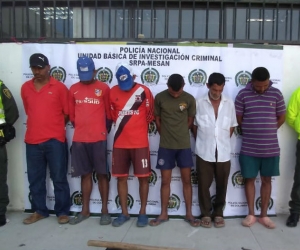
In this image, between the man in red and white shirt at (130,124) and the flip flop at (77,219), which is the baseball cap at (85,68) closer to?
the man in red and white shirt at (130,124)

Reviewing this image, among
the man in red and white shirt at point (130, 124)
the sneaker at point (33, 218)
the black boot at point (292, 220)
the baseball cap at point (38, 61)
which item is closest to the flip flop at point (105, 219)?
the man in red and white shirt at point (130, 124)

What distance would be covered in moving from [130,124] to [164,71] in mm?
864

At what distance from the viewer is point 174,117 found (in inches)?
169

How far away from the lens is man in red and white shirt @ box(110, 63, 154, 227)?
4.30 m

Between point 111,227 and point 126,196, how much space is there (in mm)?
416

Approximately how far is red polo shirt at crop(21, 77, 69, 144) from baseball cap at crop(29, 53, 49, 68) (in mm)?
234

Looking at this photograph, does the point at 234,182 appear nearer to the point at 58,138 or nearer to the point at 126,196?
the point at 126,196

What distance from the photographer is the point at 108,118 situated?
447cm

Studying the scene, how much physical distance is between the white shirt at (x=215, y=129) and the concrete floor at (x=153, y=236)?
87cm

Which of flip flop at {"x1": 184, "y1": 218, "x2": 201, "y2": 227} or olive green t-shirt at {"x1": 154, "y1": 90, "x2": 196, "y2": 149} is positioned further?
flip flop at {"x1": 184, "y1": 218, "x2": 201, "y2": 227}

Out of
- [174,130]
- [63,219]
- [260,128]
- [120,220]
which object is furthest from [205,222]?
[63,219]

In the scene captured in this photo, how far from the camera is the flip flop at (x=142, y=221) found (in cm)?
439

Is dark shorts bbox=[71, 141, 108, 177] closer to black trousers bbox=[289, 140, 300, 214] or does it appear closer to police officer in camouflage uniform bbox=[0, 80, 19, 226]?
police officer in camouflage uniform bbox=[0, 80, 19, 226]

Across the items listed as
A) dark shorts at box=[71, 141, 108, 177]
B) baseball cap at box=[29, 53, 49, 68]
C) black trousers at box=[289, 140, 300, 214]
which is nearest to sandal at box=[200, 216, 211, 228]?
black trousers at box=[289, 140, 300, 214]
